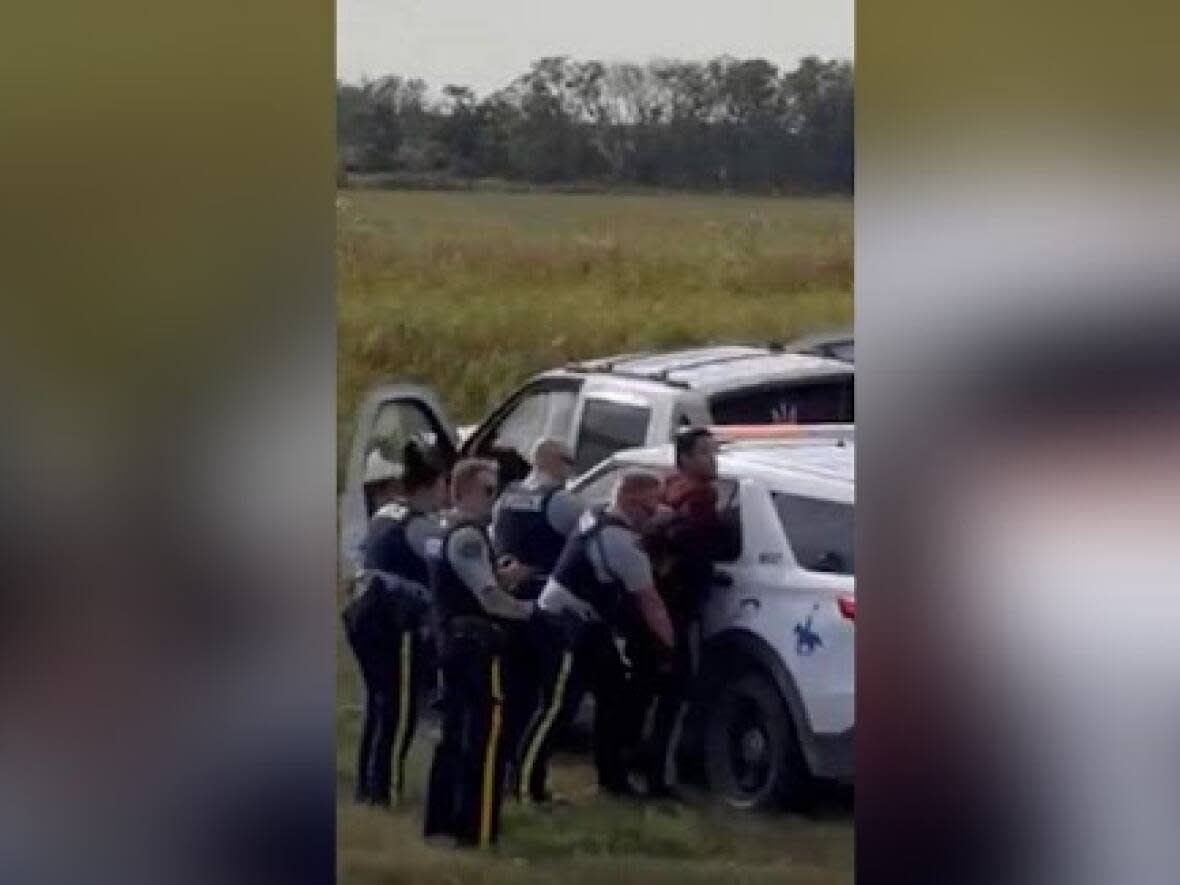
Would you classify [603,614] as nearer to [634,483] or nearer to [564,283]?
[634,483]

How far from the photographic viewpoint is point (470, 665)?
4129 mm

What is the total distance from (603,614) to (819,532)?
43cm

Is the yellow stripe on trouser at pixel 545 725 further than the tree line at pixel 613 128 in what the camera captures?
Yes

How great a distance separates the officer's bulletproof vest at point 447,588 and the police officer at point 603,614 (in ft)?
0.44

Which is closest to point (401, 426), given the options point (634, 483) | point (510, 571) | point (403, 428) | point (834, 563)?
point (403, 428)

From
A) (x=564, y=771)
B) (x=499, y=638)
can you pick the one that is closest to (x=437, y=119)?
(x=499, y=638)

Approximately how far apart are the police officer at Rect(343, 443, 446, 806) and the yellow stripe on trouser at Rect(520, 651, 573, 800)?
222 millimetres

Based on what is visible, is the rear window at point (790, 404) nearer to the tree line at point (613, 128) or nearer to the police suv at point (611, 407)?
the police suv at point (611, 407)

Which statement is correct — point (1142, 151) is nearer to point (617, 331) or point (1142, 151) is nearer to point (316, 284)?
point (617, 331)

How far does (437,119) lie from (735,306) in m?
0.64

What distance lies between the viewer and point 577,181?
405cm

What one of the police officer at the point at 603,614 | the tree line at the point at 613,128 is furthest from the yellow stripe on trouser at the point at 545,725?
the tree line at the point at 613,128

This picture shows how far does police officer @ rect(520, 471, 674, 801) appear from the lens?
409 centimetres

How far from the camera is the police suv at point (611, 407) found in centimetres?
405
